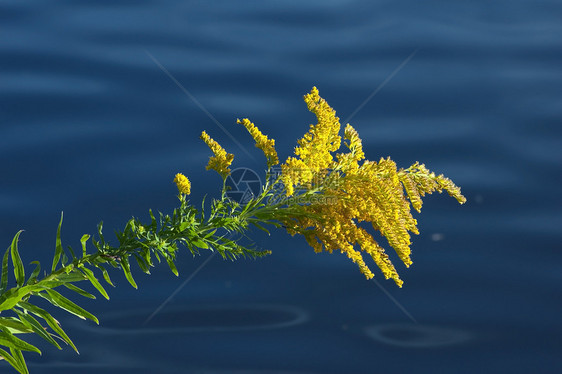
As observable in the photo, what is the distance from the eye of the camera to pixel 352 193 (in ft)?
7.98

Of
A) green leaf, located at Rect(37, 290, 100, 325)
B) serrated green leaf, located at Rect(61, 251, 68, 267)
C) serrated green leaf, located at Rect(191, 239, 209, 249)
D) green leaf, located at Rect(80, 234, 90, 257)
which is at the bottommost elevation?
green leaf, located at Rect(37, 290, 100, 325)

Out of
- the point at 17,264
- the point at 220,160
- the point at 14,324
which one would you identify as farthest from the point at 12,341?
the point at 220,160

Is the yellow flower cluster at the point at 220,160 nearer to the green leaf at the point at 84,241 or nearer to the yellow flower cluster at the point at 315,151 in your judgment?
the yellow flower cluster at the point at 315,151

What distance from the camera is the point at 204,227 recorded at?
7.98ft

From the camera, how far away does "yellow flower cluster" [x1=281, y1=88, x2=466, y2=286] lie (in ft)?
7.70

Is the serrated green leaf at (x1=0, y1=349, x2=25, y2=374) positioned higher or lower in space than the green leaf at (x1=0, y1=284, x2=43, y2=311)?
lower

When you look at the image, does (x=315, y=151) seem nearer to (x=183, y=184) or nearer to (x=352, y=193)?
(x=352, y=193)

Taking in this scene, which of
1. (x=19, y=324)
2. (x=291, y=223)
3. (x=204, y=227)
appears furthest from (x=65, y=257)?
(x=291, y=223)

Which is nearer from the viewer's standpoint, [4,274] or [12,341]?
[12,341]

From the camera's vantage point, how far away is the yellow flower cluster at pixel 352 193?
2346 mm

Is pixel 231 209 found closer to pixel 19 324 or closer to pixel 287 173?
pixel 287 173

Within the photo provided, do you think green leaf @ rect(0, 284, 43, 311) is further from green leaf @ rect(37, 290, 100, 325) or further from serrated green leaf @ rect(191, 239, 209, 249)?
serrated green leaf @ rect(191, 239, 209, 249)

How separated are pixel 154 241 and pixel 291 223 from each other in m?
0.51

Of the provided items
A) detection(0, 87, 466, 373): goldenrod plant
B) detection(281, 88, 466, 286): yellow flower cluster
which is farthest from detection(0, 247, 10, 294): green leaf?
detection(281, 88, 466, 286): yellow flower cluster
